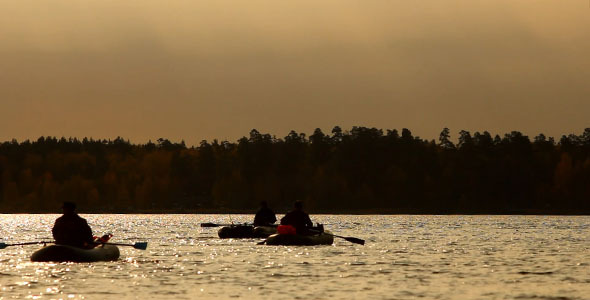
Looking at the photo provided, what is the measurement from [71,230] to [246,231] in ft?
81.5

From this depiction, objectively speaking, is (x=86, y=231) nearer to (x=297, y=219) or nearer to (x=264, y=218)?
(x=297, y=219)

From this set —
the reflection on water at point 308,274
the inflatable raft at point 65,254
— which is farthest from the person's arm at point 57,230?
the reflection on water at point 308,274

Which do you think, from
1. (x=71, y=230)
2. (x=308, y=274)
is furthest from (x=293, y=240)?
(x=71, y=230)

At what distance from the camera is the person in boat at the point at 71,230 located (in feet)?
145

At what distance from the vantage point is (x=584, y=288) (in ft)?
125

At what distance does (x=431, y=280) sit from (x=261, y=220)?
26.2m

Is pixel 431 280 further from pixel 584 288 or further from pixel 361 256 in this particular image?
pixel 361 256

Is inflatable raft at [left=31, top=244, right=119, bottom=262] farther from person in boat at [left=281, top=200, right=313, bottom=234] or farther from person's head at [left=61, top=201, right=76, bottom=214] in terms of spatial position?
person in boat at [left=281, top=200, right=313, bottom=234]

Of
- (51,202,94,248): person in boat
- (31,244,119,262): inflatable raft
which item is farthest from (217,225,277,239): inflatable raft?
(51,202,94,248): person in boat

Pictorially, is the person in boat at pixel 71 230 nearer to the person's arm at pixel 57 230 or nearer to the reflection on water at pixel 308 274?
the person's arm at pixel 57 230

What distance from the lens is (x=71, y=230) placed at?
1756 inches

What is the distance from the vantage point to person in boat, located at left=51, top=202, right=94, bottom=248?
4412 centimetres

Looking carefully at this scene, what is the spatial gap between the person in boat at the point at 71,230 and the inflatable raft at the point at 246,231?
20.5 meters

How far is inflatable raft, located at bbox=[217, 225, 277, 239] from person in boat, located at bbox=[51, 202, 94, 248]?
20.5m
